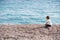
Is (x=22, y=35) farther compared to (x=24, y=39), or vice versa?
(x=22, y=35)

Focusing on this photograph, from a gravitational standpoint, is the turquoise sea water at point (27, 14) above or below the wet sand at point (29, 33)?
below

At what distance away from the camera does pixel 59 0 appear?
31359 mm

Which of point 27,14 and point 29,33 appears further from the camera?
point 27,14

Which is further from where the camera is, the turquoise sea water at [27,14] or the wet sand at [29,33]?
the turquoise sea water at [27,14]

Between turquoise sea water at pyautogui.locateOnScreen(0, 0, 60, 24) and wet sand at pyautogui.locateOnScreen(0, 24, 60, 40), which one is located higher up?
wet sand at pyautogui.locateOnScreen(0, 24, 60, 40)

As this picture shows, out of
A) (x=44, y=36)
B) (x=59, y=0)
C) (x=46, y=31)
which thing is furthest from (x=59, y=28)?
(x=59, y=0)

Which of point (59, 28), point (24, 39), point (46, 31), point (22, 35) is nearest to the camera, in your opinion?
point (24, 39)

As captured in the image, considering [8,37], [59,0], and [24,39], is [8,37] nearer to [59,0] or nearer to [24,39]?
[24,39]

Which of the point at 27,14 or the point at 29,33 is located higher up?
the point at 29,33

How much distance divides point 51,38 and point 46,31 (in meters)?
1.21

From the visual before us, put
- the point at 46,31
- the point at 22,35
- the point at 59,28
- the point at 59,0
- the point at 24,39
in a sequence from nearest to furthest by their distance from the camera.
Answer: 1. the point at 24,39
2. the point at 22,35
3. the point at 46,31
4. the point at 59,28
5. the point at 59,0

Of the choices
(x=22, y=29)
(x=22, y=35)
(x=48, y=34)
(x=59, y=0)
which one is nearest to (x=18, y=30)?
(x=22, y=29)

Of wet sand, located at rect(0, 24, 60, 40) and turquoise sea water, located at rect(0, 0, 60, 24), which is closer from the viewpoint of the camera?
wet sand, located at rect(0, 24, 60, 40)

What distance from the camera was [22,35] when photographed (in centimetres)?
1033
